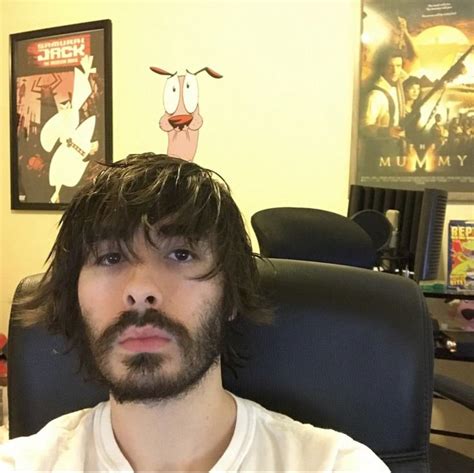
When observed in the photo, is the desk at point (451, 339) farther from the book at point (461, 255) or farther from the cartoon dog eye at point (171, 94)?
the cartoon dog eye at point (171, 94)

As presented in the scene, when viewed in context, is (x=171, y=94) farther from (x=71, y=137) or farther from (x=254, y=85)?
(x=71, y=137)

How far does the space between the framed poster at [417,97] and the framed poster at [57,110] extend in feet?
3.87

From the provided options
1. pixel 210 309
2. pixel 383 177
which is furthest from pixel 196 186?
pixel 383 177

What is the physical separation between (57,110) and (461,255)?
1.95 meters

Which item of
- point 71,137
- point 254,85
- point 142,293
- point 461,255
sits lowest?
point 461,255

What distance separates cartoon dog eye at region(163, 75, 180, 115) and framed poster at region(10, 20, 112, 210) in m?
0.28

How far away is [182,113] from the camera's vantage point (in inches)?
99.7

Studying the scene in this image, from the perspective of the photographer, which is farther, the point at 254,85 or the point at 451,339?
the point at 254,85

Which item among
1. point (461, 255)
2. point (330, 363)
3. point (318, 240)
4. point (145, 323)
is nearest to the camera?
point (145, 323)

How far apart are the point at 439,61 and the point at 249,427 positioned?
1.67 meters

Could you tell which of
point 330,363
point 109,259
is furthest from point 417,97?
point 109,259

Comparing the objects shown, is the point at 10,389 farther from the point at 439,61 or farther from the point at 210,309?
the point at 439,61

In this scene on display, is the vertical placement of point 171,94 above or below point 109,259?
above

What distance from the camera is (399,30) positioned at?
214cm
